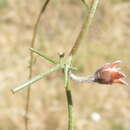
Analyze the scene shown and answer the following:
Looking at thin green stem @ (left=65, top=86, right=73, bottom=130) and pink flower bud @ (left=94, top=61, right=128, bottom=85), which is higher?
pink flower bud @ (left=94, top=61, right=128, bottom=85)

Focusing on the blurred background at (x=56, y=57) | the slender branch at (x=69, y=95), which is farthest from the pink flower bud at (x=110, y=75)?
the blurred background at (x=56, y=57)

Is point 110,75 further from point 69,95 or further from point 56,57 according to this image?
point 56,57

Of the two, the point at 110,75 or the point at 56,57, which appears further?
the point at 56,57

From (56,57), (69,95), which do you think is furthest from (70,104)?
(56,57)

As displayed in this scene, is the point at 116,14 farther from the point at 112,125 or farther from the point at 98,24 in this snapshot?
the point at 112,125

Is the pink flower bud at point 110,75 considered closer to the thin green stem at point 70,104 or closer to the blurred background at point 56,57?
the thin green stem at point 70,104

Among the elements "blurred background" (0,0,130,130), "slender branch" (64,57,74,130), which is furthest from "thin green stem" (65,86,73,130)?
"blurred background" (0,0,130,130)

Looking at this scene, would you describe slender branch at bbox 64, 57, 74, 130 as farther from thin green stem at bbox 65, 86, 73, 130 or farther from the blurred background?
the blurred background

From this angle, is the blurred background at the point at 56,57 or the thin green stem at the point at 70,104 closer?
the thin green stem at the point at 70,104
